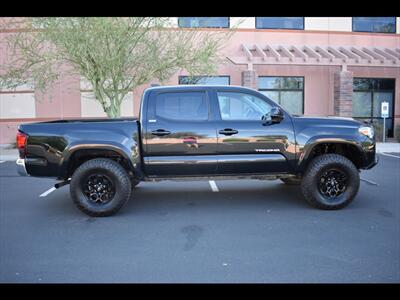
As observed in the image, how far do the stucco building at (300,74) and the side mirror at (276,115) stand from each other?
10.4 meters

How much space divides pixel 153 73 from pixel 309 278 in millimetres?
10340

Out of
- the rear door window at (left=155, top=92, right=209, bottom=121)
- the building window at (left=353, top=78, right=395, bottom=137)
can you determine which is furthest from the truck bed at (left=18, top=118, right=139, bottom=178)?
the building window at (left=353, top=78, right=395, bottom=137)

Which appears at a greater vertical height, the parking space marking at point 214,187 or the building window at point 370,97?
the building window at point 370,97

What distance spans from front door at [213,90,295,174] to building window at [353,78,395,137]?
14.0 metres

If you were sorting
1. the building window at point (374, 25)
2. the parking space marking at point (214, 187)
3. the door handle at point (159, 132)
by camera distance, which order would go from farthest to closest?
the building window at point (374, 25) < the parking space marking at point (214, 187) < the door handle at point (159, 132)

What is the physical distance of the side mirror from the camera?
6.20m

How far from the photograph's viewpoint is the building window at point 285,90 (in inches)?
715

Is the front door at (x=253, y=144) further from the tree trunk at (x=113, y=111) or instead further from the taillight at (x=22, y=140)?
the tree trunk at (x=113, y=111)

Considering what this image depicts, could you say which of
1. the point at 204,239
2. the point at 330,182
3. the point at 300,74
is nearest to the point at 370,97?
the point at 300,74

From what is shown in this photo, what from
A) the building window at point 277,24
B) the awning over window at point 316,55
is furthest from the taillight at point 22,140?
the building window at point 277,24

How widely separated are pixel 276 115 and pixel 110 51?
7.36 meters

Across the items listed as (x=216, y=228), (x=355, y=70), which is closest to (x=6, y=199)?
(x=216, y=228)

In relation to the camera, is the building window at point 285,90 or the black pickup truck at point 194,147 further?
the building window at point 285,90
